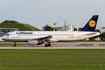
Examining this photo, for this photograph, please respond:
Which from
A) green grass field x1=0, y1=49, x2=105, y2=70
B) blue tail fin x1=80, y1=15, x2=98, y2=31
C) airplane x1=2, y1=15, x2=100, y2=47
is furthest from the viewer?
blue tail fin x1=80, y1=15, x2=98, y2=31

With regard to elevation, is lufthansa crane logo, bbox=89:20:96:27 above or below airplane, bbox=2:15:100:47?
above

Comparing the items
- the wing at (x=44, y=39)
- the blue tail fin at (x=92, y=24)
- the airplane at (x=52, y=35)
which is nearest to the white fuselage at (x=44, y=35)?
the airplane at (x=52, y=35)

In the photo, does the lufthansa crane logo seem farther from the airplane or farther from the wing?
the wing

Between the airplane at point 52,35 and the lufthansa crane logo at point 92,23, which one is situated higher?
the lufthansa crane logo at point 92,23

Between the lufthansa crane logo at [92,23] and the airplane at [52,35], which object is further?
the lufthansa crane logo at [92,23]

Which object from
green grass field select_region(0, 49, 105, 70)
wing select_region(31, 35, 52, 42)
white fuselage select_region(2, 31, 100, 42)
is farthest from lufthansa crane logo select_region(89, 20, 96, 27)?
green grass field select_region(0, 49, 105, 70)

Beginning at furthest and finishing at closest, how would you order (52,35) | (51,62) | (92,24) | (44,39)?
(92,24)
(52,35)
(44,39)
(51,62)

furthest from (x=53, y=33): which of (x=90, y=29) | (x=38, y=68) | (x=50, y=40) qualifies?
(x=38, y=68)

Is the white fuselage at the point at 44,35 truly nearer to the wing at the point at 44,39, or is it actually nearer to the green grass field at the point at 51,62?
the wing at the point at 44,39

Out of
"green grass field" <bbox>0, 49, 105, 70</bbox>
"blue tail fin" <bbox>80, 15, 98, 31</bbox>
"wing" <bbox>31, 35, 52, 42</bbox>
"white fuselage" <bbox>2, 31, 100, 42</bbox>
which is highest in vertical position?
"blue tail fin" <bbox>80, 15, 98, 31</bbox>

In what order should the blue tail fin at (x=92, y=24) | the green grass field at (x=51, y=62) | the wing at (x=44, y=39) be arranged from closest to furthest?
1. the green grass field at (x=51, y=62)
2. the wing at (x=44, y=39)
3. the blue tail fin at (x=92, y=24)

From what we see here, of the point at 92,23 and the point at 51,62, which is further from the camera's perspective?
the point at 92,23

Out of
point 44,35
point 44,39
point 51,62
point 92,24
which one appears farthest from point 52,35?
point 51,62

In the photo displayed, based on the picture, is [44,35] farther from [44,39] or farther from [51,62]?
[51,62]
